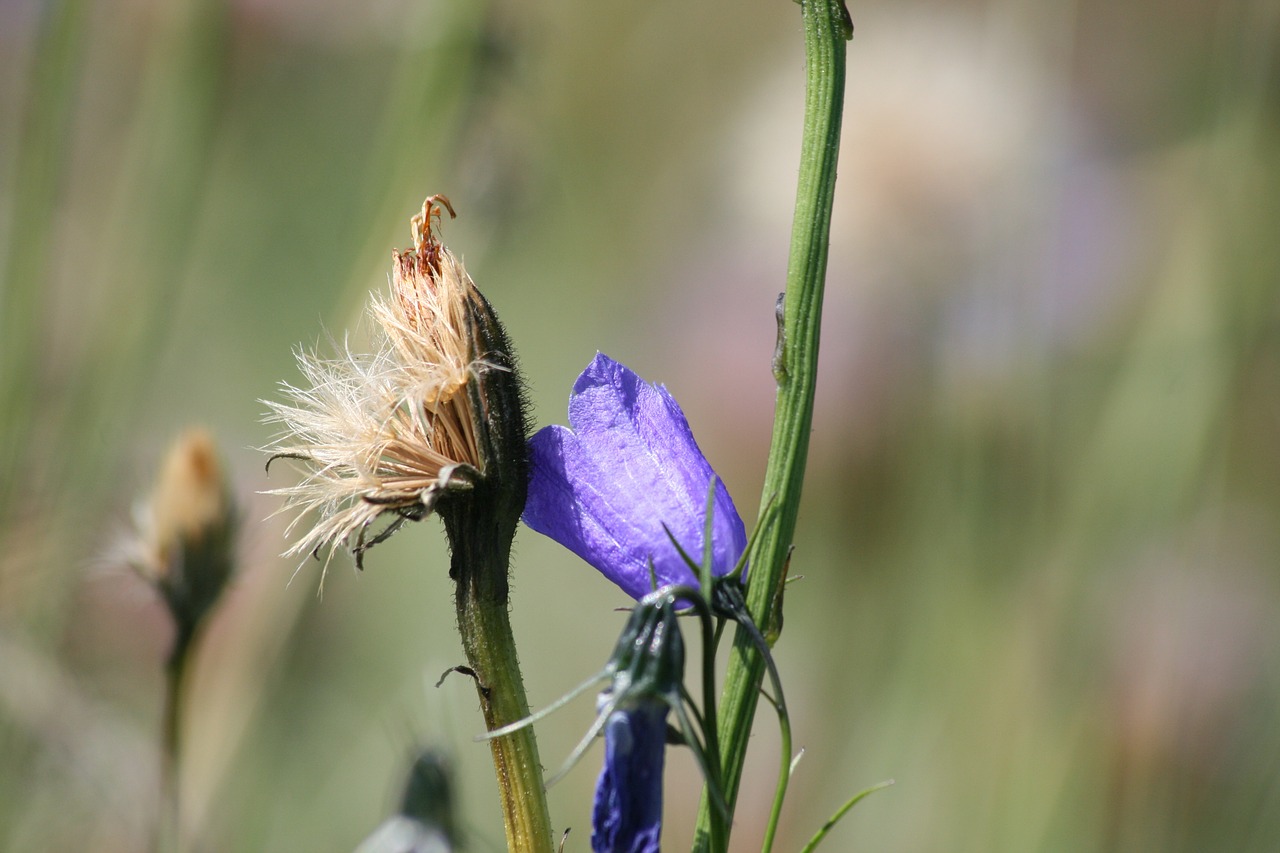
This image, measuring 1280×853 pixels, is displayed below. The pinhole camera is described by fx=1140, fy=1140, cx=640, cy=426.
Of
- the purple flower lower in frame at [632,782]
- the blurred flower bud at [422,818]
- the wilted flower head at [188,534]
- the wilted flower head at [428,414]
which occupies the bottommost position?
the blurred flower bud at [422,818]

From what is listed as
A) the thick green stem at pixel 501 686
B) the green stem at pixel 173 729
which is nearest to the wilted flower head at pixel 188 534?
the green stem at pixel 173 729

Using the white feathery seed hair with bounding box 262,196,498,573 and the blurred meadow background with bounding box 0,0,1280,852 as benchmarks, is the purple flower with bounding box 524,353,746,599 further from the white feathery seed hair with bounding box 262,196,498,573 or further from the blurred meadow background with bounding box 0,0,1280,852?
the blurred meadow background with bounding box 0,0,1280,852

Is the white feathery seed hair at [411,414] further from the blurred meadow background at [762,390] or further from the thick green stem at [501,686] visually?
the blurred meadow background at [762,390]

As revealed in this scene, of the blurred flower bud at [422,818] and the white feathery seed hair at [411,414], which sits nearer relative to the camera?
the white feathery seed hair at [411,414]

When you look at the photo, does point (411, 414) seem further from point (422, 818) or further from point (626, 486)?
point (422, 818)

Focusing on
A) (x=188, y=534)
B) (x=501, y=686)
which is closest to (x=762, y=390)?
(x=188, y=534)

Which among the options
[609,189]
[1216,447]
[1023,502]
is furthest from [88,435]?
[609,189]
